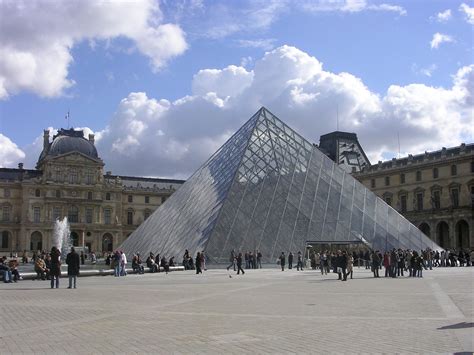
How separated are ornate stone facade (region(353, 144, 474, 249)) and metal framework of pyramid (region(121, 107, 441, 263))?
3229 cm

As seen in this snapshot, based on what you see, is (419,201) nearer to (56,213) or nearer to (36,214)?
(56,213)

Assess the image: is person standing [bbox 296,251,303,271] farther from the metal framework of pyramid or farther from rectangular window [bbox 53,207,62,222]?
rectangular window [bbox 53,207,62,222]

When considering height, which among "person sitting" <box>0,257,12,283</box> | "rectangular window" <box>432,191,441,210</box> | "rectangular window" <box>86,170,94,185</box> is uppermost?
"rectangular window" <box>86,170,94,185</box>

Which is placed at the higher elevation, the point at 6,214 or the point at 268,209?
the point at 6,214

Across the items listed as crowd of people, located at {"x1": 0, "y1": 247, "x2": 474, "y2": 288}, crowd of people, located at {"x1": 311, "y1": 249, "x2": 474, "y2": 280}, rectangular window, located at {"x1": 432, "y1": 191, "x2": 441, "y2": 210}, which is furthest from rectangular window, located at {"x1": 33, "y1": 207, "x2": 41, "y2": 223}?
crowd of people, located at {"x1": 311, "y1": 249, "x2": 474, "y2": 280}

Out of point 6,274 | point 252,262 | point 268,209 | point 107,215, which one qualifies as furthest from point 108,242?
point 6,274

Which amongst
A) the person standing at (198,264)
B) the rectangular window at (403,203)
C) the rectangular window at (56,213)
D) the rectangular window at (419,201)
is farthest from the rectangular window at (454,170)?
the rectangular window at (56,213)

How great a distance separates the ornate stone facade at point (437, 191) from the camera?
64.0 metres

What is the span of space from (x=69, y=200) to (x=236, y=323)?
8476cm

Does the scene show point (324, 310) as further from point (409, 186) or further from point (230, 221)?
point (409, 186)

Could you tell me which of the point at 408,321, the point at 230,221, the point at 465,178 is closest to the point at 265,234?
the point at 230,221

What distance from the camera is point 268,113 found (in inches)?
1554

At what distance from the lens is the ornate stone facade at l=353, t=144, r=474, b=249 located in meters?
64.0

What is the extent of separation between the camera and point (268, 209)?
31062mm
